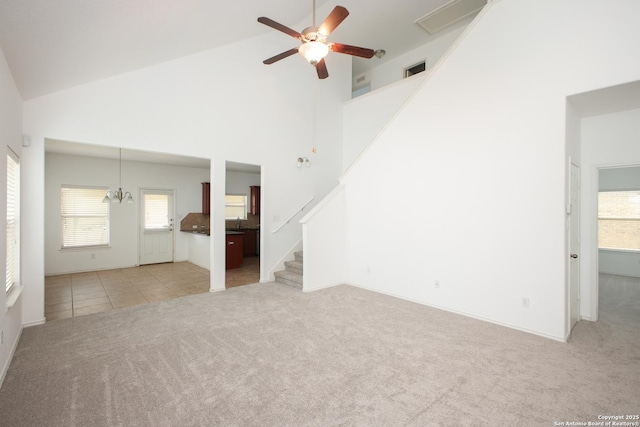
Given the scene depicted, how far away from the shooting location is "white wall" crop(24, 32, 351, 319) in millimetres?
3744

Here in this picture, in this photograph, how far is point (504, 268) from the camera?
3.60 meters

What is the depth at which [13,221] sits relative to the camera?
316 centimetres

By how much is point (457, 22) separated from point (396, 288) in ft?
18.6

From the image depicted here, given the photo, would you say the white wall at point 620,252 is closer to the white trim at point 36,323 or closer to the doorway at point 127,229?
the doorway at point 127,229

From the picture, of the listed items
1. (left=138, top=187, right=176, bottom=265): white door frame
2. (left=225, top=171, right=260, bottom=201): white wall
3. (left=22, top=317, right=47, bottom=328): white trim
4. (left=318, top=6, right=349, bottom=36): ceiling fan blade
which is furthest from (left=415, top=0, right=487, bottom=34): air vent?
(left=22, top=317, right=47, bottom=328): white trim

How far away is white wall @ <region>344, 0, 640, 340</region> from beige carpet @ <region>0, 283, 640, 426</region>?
20.9 inches

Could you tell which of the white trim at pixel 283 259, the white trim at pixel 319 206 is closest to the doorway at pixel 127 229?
the white trim at pixel 283 259

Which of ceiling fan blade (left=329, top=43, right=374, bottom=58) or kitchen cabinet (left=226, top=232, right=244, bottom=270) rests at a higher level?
ceiling fan blade (left=329, top=43, right=374, bottom=58)

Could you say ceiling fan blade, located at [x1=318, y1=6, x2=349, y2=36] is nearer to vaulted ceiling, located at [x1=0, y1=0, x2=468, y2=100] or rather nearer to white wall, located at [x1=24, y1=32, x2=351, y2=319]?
vaulted ceiling, located at [x1=0, y1=0, x2=468, y2=100]

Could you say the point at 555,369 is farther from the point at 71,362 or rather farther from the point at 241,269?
the point at 241,269

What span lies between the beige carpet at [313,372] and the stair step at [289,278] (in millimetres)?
1305

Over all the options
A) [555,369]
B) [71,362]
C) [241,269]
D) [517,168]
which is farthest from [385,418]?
[241,269]

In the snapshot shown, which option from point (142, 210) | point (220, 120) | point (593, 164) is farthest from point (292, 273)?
point (593, 164)

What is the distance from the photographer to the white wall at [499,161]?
3.11m
